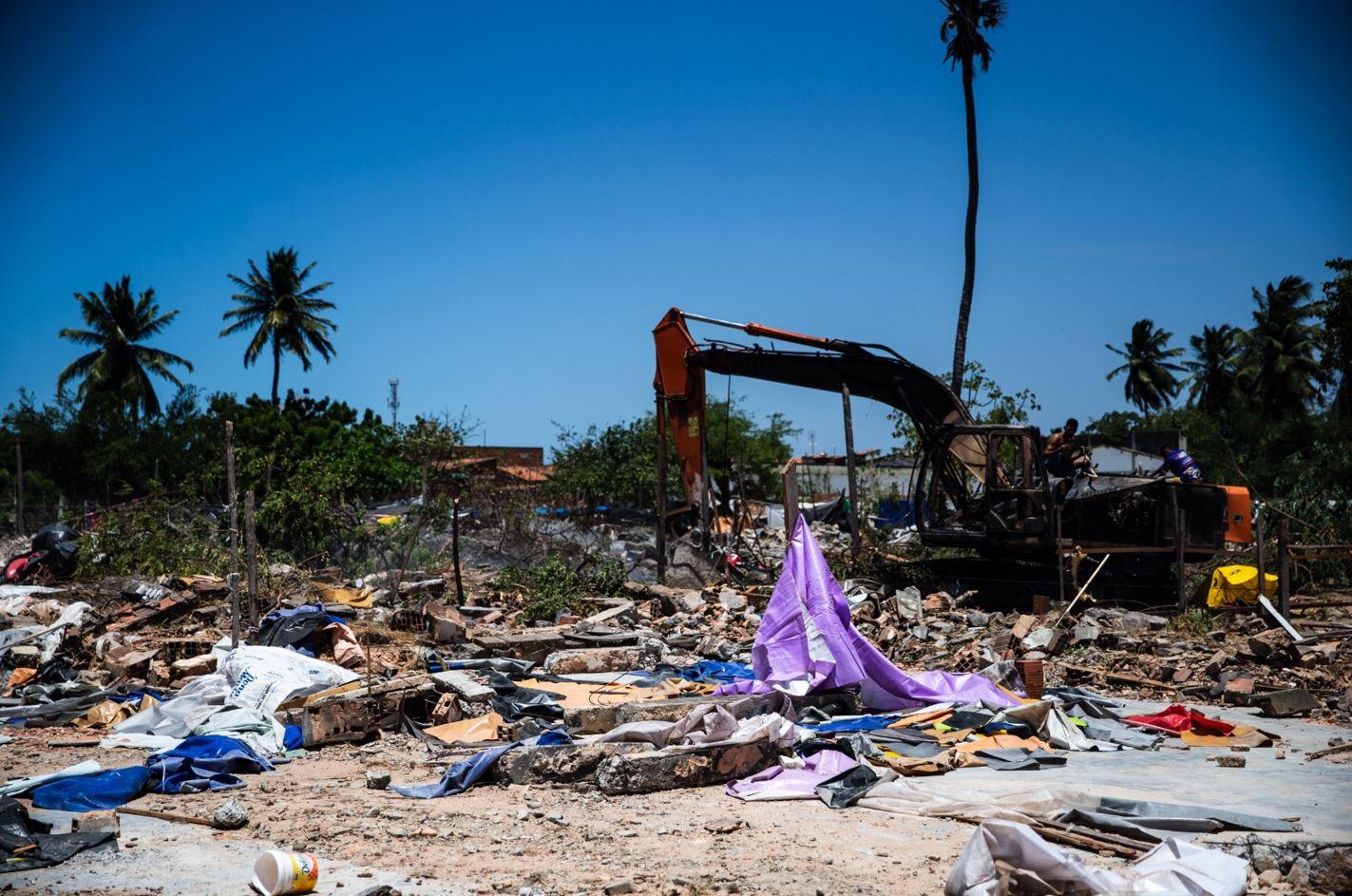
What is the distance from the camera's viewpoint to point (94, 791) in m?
6.27

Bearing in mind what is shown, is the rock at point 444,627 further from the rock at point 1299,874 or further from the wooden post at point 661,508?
the rock at point 1299,874

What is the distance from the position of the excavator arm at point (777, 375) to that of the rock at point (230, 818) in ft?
39.4

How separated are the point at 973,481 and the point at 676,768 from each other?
1062 centimetres

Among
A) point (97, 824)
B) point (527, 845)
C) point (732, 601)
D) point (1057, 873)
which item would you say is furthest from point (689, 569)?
point (1057, 873)

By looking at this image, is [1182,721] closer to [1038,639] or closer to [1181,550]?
[1038,639]

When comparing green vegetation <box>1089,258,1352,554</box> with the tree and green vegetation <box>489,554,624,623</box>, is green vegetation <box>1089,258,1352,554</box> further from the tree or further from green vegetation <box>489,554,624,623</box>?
green vegetation <box>489,554,624,623</box>

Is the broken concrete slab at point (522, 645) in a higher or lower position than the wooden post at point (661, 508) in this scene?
lower

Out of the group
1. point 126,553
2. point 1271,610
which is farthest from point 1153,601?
point 126,553

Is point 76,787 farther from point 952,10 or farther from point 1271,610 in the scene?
point 952,10

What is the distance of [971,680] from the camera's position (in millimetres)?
8906

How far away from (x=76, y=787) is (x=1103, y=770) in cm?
638

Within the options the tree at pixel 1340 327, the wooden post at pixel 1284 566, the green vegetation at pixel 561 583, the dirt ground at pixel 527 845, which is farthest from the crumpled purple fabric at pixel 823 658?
the tree at pixel 1340 327

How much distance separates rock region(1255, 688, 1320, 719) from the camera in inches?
345

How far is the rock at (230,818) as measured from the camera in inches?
223
